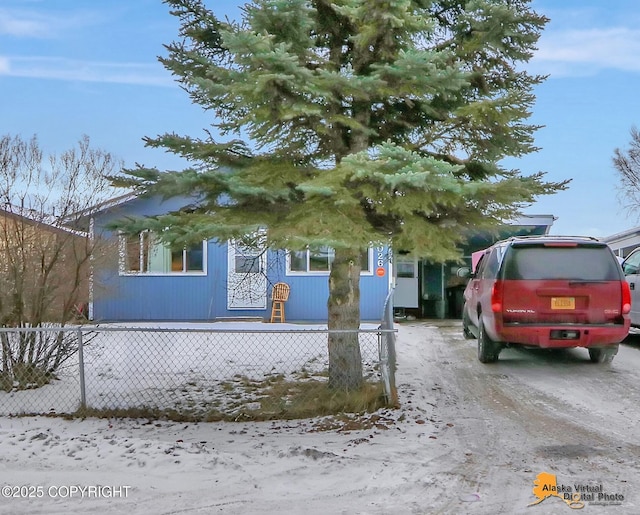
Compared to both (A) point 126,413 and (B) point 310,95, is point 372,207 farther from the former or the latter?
(A) point 126,413

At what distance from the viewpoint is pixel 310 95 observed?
588cm

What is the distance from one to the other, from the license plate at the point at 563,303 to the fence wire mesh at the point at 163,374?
2.23 metres

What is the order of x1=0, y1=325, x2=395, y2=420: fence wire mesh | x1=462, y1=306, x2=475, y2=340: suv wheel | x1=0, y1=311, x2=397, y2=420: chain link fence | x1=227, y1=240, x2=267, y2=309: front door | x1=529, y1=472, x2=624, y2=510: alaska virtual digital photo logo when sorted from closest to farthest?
x1=529, y1=472, x2=624, y2=510: alaska virtual digital photo logo
x1=0, y1=311, x2=397, y2=420: chain link fence
x1=0, y1=325, x2=395, y2=420: fence wire mesh
x1=462, y1=306, x2=475, y2=340: suv wheel
x1=227, y1=240, x2=267, y2=309: front door

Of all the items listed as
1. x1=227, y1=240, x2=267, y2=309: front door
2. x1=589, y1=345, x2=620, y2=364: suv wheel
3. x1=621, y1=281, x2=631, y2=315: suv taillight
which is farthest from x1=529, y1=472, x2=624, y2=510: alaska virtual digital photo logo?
x1=227, y1=240, x2=267, y2=309: front door

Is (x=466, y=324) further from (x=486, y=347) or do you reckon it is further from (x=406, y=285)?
(x=406, y=285)

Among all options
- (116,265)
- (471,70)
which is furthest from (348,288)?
(116,265)

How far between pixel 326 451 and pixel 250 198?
264 centimetres

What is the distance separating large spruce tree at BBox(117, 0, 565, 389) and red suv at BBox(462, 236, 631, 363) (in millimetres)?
1801

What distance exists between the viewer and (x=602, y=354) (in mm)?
8844

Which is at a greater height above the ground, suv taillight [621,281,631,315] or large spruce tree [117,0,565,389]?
large spruce tree [117,0,565,389]

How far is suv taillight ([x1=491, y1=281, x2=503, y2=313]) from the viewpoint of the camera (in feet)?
25.8

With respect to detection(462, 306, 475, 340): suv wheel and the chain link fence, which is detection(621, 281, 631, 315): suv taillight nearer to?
the chain link fence

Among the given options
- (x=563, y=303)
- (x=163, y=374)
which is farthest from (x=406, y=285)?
(x=163, y=374)

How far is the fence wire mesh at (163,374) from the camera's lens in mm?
6566
